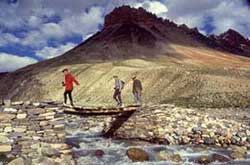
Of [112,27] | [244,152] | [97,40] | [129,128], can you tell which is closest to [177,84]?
[129,128]

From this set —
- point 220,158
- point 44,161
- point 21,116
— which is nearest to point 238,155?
point 220,158

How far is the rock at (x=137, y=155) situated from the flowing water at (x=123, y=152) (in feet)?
0.70

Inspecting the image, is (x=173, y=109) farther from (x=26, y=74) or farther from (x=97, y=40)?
(x=97, y=40)

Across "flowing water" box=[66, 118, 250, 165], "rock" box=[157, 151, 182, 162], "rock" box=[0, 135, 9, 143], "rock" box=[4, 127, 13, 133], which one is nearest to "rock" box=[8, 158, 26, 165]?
"rock" box=[0, 135, 9, 143]

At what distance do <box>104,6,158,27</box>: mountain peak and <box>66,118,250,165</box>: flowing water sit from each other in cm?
10585

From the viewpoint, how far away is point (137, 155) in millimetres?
27047

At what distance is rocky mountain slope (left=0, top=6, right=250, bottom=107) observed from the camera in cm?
6400

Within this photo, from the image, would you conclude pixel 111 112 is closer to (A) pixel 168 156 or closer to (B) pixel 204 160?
(A) pixel 168 156

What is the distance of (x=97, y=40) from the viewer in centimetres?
12675

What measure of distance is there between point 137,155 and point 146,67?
2532 inches

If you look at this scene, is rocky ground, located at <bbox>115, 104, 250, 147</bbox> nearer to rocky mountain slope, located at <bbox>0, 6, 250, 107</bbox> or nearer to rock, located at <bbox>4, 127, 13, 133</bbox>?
rock, located at <bbox>4, 127, 13, 133</bbox>

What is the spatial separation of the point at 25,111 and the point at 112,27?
392 ft

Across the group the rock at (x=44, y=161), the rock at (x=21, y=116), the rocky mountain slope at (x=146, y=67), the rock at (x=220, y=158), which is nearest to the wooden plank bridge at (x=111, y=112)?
the rock at (x=220, y=158)

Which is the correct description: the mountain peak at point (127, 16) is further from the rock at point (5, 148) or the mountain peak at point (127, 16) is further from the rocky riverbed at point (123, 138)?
the rock at point (5, 148)
